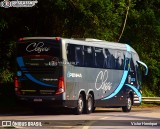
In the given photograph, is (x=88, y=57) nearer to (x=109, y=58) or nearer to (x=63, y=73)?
(x=109, y=58)

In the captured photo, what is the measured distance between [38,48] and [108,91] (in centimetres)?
558

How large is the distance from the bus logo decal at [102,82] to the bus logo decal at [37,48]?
3977 millimetres

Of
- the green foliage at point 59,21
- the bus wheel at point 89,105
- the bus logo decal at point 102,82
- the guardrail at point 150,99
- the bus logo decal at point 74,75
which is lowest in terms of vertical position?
the guardrail at point 150,99

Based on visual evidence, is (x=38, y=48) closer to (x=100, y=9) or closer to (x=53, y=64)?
(x=53, y=64)

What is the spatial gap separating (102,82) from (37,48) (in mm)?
4786

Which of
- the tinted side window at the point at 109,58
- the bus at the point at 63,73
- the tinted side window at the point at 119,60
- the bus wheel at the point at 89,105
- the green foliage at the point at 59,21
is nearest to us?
the bus at the point at 63,73

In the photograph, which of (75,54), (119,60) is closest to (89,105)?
(75,54)

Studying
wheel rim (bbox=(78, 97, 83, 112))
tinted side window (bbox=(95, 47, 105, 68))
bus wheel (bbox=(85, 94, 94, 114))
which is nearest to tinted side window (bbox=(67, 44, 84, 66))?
tinted side window (bbox=(95, 47, 105, 68))

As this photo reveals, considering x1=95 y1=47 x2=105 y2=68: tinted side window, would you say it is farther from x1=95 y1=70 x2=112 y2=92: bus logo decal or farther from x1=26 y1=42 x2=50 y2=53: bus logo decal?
x1=26 y1=42 x2=50 y2=53: bus logo decal

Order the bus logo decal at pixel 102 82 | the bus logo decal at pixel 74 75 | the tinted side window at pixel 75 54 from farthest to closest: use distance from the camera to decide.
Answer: the bus logo decal at pixel 102 82, the tinted side window at pixel 75 54, the bus logo decal at pixel 74 75

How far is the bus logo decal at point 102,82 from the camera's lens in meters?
27.7

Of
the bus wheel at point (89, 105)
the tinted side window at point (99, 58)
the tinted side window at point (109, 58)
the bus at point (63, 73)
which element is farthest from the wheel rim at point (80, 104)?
the tinted side window at point (109, 58)

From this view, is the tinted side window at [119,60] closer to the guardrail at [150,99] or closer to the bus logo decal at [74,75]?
the bus logo decal at [74,75]

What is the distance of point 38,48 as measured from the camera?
2483 centimetres
